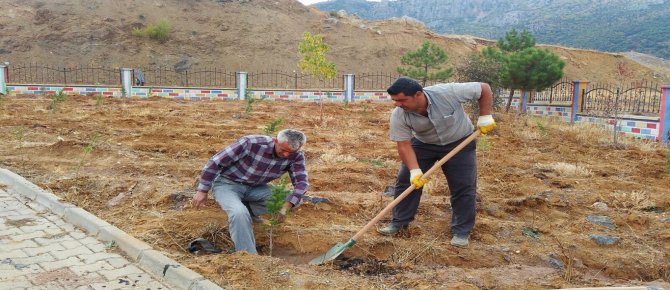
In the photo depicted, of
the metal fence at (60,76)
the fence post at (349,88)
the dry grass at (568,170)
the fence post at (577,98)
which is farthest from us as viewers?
the metal fence at (60,76)

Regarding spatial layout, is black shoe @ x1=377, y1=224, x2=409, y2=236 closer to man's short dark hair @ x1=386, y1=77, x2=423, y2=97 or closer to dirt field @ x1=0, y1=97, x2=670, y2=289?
dirt field @ x1=0, y1=97, x2=670, y2=289

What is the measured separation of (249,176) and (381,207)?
148 centimetres

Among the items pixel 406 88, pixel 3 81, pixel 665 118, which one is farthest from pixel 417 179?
pixel 3 81

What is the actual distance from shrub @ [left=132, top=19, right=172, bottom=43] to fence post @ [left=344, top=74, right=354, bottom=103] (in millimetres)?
15219

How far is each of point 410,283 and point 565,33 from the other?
62.7m

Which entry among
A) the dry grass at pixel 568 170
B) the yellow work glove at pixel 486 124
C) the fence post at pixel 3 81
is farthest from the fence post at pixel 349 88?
the yellow work glove at pixel 486 124

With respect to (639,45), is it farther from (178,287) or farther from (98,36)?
(178,287)

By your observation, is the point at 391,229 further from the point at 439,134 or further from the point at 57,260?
the point at 57,260

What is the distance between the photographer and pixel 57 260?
3.69 m

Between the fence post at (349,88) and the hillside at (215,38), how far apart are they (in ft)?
36.2

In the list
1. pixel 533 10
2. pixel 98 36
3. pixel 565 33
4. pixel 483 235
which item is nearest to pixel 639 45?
pixel 565 33

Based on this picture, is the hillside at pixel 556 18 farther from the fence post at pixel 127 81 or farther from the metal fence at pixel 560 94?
the fence post at pixel 127 81

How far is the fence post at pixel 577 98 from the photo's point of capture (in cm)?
1354

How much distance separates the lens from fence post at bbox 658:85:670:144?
10422 millimetres
